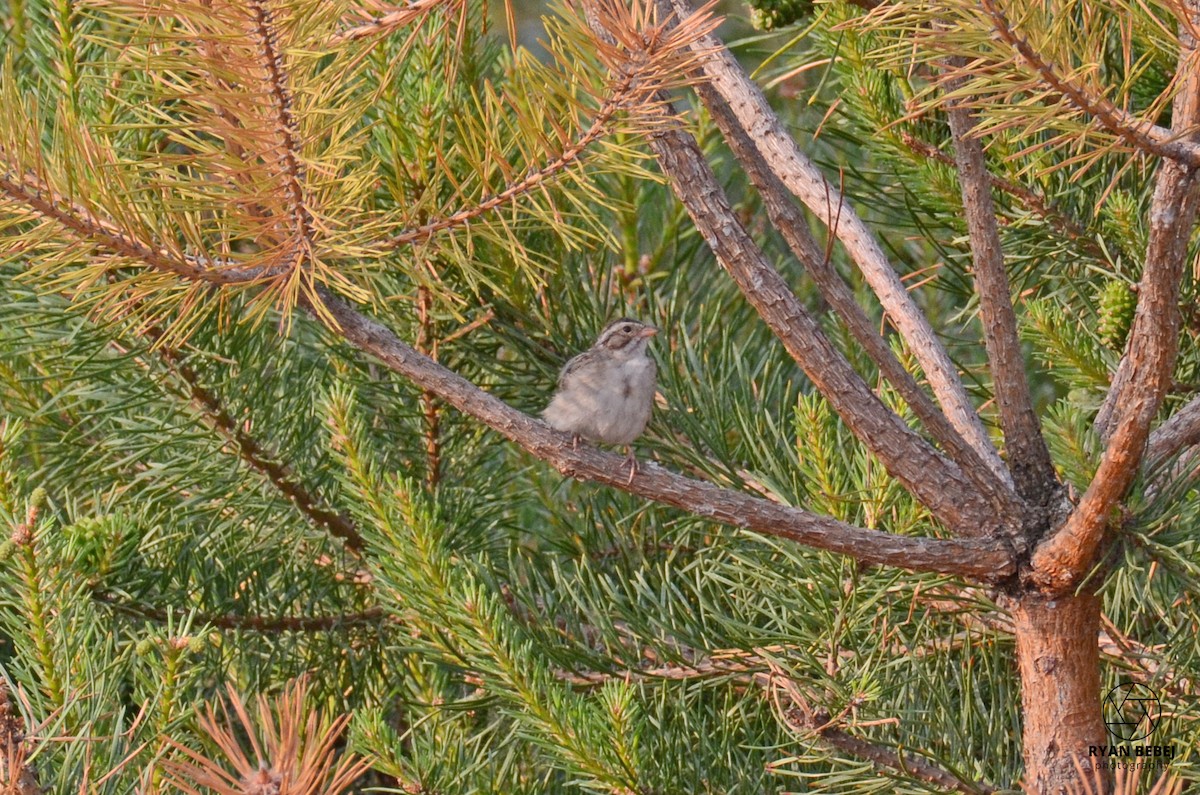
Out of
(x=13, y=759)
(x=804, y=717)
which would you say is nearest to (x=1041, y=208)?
(x=804, y=717)

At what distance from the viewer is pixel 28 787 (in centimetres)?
149

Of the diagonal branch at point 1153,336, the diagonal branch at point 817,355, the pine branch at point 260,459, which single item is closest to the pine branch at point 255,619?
the pine branch at point 260,459

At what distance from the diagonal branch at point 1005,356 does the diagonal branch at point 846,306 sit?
0.20ft

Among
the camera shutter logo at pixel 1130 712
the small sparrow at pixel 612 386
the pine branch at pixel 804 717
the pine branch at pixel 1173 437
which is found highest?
the pine branch at pixel 1173 437

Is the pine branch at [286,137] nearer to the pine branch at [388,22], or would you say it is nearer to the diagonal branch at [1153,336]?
the pine branch at [388,22]

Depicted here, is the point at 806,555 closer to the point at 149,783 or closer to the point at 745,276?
the point at 745,276

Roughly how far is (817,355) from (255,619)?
55.5 inches

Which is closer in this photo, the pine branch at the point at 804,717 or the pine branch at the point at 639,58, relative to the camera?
the pine branch at the point at 639,58

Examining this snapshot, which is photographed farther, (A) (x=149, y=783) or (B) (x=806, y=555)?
(B) (x=806, y=555)

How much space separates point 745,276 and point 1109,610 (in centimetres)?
114

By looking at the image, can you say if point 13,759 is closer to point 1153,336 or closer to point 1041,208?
point 1153,336

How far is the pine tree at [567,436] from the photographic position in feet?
5.65

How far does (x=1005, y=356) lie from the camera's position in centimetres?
185

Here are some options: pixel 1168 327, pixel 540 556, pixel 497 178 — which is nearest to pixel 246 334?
pixel 497 178
